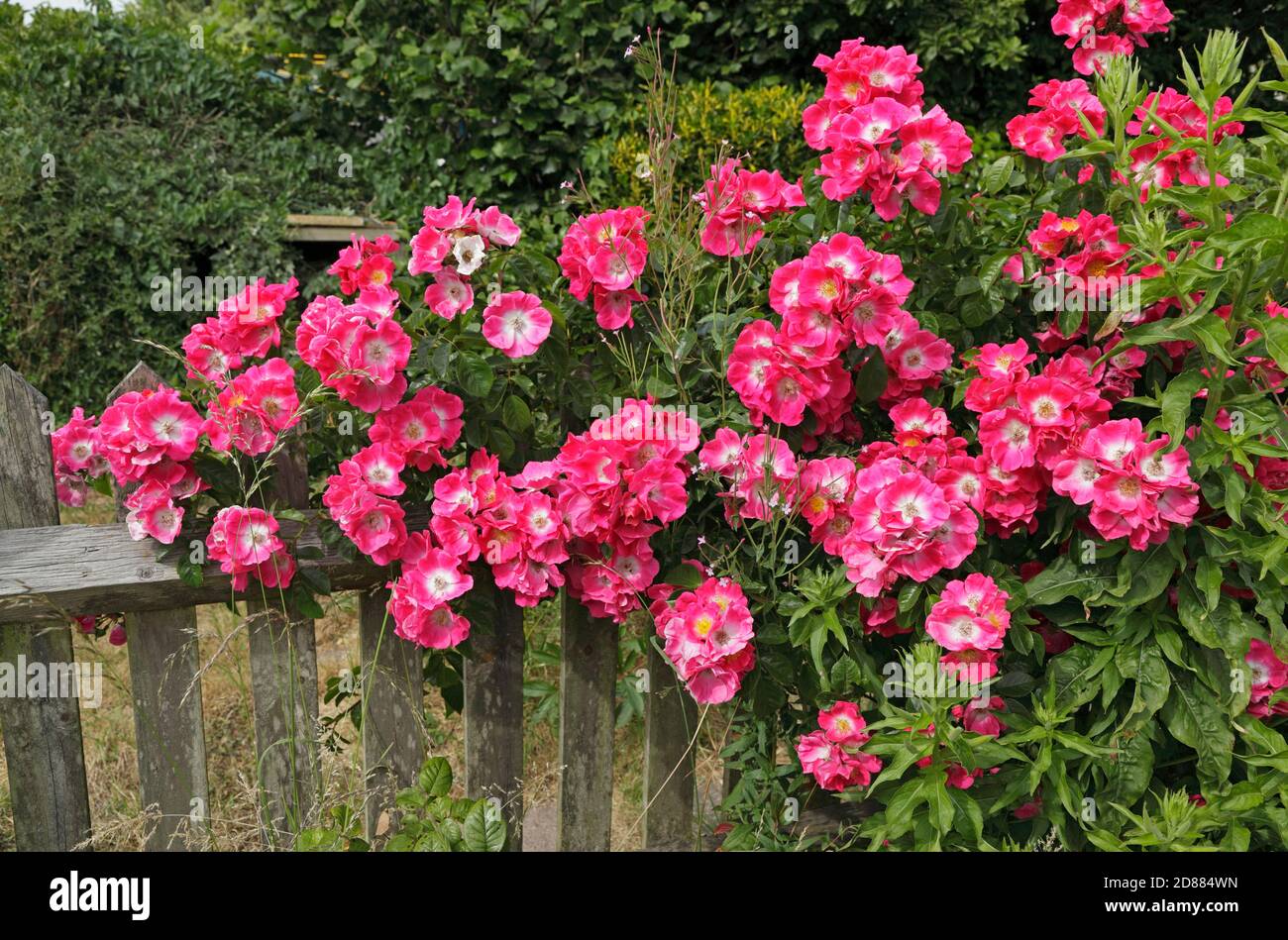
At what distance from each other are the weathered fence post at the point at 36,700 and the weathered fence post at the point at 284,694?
325 millimetres

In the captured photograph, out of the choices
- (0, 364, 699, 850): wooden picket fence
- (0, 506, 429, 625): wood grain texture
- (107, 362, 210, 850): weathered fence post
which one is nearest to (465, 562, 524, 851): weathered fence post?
(0, 364, 699, 850): wooden picket fence

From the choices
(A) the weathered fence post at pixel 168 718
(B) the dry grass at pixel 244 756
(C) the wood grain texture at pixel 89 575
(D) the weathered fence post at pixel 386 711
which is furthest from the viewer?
(B) the dry grass at pixel 244 756

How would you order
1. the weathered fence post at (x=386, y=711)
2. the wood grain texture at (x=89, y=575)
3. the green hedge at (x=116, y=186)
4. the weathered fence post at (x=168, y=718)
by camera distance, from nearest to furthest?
the wood grain texture at (x=89, y=575) < the weathered fence post at (x=168, y=718) < the weathered fence post at (x=386, y=711) < the green hedge at (x=116, y=186)

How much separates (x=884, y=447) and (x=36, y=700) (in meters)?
1.61

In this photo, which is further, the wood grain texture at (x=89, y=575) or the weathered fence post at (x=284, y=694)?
the weathered fence post at (x=284, y=694)

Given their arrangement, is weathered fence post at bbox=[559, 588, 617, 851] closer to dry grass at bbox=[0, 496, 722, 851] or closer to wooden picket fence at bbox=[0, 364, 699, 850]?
wooden picket fence at bbox=[0, 364, 699, 850]

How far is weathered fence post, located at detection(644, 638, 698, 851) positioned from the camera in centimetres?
225

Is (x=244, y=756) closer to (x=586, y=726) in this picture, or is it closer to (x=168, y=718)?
(x=168, y=718)

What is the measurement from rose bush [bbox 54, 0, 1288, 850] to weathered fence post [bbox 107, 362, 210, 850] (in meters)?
0.23

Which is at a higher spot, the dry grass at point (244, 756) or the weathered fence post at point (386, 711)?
the weathered fence post at point (386, 711)

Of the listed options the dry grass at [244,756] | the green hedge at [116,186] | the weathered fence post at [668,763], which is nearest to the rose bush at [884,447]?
the weathered fence post at [668,763]

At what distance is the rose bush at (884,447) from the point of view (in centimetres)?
173

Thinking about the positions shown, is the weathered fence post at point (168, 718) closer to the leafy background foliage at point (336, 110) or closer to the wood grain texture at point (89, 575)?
the wood grain texture at point (89, 575)
